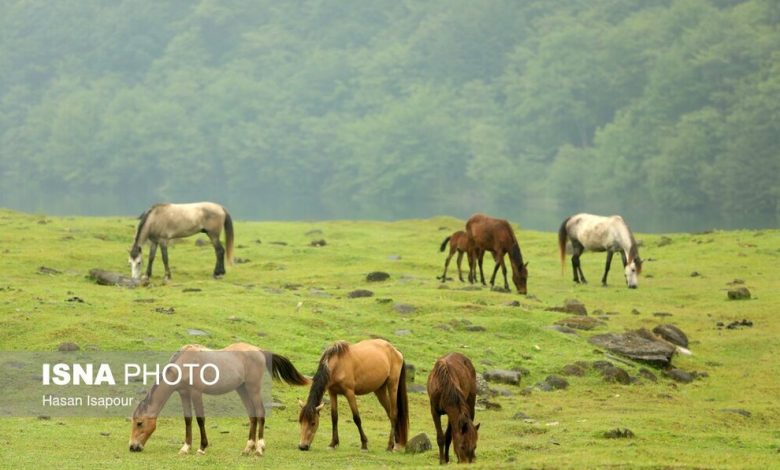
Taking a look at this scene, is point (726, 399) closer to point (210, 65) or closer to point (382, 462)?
point (382, 462)

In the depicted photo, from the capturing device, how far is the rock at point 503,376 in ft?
77.9

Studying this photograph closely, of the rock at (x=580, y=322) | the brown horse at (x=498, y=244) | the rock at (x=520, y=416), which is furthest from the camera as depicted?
the brown horse at (x=498, y=244)

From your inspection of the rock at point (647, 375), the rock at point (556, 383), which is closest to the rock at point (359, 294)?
the rock at point (556, 383)

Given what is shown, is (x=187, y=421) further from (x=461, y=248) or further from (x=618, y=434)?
(x=461, y=248)

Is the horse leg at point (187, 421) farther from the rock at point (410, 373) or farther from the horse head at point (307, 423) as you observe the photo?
the rock at point (410, 373)

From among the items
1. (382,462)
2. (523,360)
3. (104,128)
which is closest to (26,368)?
(382,462)

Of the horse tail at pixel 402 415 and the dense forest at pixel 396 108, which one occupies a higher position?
the dense forest at pixel 396 108

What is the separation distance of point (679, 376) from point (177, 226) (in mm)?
16027

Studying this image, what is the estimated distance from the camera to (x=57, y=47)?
593 feet

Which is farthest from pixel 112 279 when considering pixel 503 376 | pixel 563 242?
pixel 563 242

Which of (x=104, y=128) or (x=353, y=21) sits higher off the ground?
(x=353, y=21)

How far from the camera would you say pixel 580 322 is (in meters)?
29.0

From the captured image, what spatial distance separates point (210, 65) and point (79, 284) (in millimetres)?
146029

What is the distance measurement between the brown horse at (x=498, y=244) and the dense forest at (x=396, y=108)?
182 ft
